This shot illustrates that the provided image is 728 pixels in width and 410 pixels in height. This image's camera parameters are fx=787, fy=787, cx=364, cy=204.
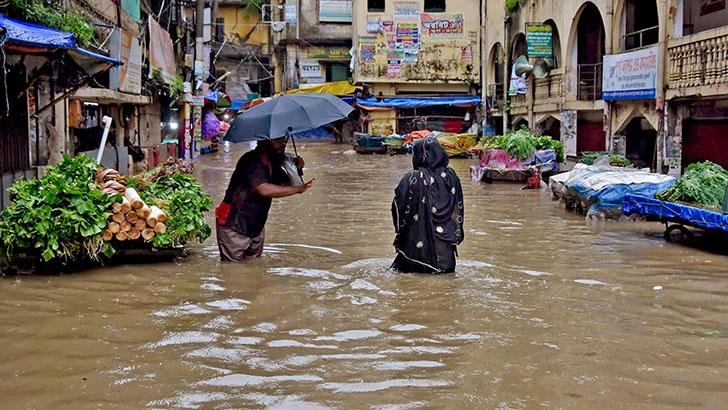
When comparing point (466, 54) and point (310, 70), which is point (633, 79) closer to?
point (466, 54)

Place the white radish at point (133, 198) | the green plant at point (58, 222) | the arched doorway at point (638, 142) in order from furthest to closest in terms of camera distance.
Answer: the arched doorway at point (638, 142) → the white radish at point (133, 198) → the green plant at point (58, 222)

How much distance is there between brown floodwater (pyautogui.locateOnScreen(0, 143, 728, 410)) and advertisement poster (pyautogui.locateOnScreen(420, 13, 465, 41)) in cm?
3297

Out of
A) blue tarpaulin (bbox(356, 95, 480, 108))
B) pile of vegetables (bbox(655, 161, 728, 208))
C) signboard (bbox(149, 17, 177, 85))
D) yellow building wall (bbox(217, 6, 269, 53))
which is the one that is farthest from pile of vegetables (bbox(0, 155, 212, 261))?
yellow building wall (bbox(217, 6, 269, 53))

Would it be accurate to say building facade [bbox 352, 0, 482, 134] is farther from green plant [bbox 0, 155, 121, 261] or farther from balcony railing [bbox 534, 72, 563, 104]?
green plant [bbox 0, 155, 121, 261]

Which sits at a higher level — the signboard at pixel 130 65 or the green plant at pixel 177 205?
the signboard at pixel 130 65

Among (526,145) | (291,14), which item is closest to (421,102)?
(291,14)

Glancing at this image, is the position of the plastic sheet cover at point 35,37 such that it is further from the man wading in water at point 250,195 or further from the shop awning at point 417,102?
the shop awning at point 417,102

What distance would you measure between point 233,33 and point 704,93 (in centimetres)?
4129

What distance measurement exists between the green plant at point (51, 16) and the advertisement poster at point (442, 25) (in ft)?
99.3

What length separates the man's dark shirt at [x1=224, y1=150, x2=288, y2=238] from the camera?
781 centimetres

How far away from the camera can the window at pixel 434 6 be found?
42.3m

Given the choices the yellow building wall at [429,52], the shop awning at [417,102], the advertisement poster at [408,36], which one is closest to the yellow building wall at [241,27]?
the yellow building wall at [429,52]

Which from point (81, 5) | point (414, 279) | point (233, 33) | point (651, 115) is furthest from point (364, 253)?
point (233, 33)

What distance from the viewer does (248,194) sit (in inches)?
312
